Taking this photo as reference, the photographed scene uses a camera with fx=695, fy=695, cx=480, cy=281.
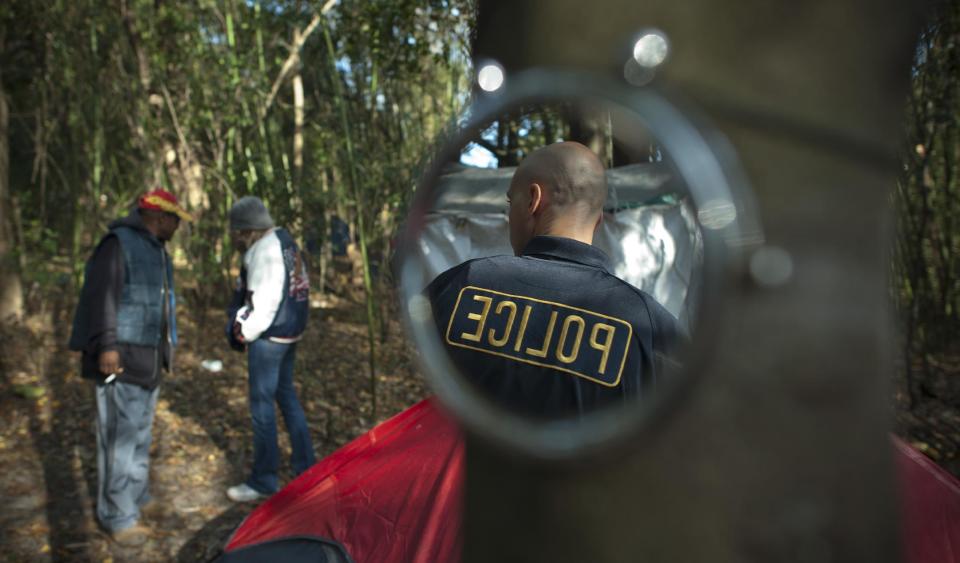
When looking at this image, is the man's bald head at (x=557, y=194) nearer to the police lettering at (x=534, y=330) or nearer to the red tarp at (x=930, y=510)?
the police lettering at (x=534, y=330)

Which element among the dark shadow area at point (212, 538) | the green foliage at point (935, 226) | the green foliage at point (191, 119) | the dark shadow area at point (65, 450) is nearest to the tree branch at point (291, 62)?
the green foliage at point (191, 119)

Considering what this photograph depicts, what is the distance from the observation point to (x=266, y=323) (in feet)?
13.4

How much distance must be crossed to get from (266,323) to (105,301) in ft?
2.77

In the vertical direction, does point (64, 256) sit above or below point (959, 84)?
below

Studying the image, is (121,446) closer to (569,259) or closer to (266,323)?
(266,323)

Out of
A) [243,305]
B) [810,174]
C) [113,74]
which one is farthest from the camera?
[113,74]

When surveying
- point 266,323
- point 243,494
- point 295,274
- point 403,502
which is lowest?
point 243,494

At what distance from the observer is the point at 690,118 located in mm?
515

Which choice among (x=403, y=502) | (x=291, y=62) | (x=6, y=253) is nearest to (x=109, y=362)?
(x=403, y=502)

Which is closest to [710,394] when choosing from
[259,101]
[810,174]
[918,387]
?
[810,174]

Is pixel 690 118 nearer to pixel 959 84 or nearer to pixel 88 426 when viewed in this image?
pixel 959 84

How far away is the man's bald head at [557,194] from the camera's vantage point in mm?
668

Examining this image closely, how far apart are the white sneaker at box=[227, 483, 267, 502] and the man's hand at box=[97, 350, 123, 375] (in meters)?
1.25

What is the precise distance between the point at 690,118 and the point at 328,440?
560 centimetres
